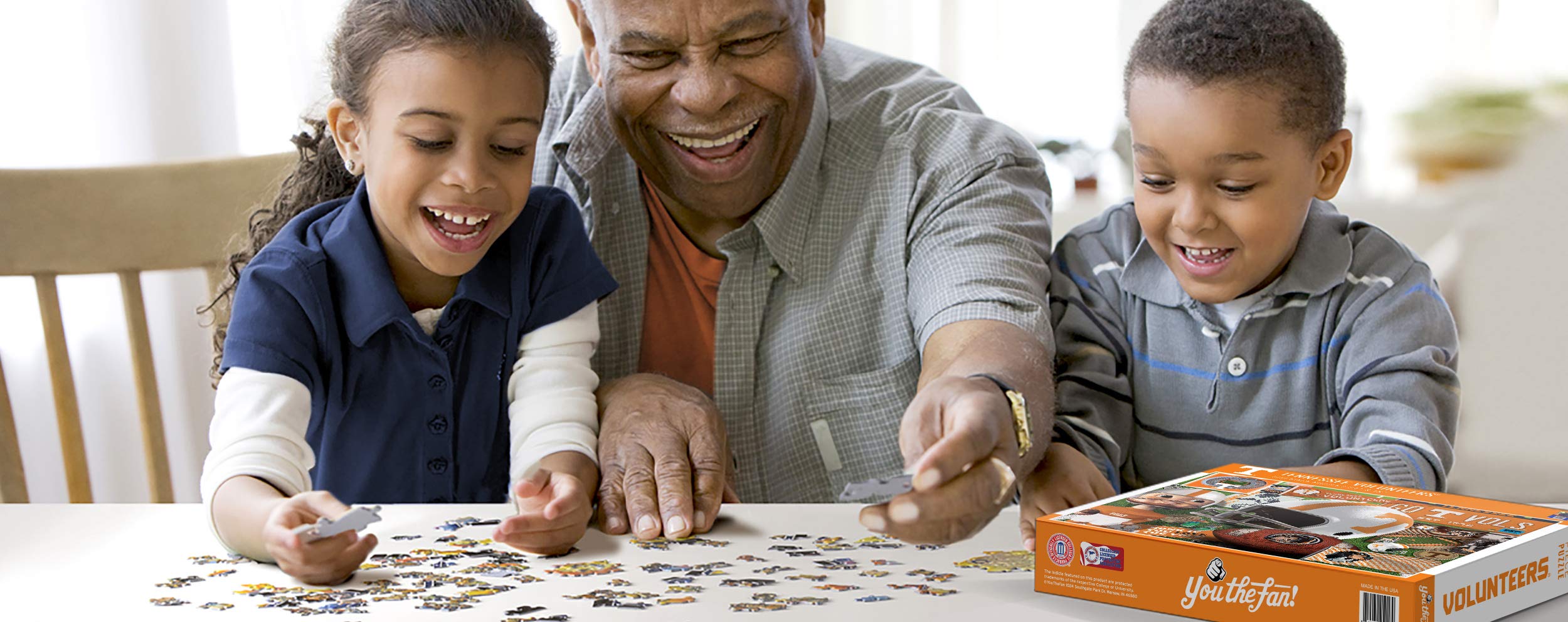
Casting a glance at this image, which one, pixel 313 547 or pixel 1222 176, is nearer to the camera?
pixel 313 547

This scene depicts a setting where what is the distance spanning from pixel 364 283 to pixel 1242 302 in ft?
3.29

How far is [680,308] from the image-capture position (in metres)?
1.89

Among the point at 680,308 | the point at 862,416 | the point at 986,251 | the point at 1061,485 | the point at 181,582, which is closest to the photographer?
the point at 181,582

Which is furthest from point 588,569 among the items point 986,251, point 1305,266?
point 1305,266

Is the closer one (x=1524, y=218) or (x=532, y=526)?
(x=532, y=526)

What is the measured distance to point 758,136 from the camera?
1737mm

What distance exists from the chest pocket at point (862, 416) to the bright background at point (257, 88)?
1.33 metres

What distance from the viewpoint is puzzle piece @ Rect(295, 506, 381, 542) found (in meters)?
1.08

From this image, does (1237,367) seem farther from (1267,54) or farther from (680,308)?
(680,308)

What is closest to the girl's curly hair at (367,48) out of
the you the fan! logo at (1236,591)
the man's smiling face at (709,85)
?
the man's smiling face at (709,85)

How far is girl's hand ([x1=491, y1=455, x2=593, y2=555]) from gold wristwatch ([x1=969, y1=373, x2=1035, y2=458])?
→ 390 millimetres

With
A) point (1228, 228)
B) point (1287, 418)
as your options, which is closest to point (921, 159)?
point (1228, 228)

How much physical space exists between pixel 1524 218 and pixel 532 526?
2.95 meters

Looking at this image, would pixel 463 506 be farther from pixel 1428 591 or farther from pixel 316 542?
pixel 1428 591
